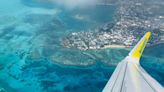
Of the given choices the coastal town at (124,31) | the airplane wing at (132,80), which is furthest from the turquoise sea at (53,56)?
the airplane wing at (132,80)

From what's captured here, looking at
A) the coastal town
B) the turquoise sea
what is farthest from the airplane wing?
the coastal town

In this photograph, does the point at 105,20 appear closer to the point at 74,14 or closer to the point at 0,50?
the point at 74,14

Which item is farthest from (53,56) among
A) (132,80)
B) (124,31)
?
(132,80)

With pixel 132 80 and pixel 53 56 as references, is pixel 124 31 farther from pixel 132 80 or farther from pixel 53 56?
pixel 132 80

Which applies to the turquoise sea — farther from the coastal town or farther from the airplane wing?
the airplane wing

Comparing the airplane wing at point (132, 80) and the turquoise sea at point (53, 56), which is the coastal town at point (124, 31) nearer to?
the turquoise sea at point (53, 56)
